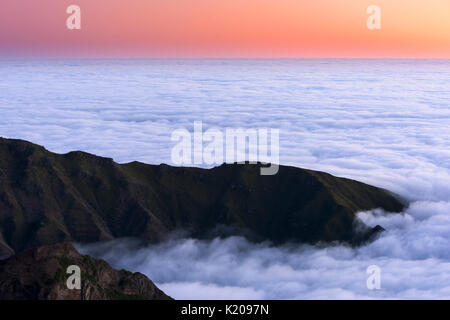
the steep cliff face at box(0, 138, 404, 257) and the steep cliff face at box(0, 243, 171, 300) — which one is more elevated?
the steep cliff face at box(0, 138, 404, 257)

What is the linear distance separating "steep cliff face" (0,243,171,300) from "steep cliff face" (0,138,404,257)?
146ft

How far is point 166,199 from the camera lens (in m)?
121

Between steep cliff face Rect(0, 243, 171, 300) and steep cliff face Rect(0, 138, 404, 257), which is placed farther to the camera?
steep cliff face Rect(0, 138, 404, 257)

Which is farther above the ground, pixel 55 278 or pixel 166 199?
pixel 166 199

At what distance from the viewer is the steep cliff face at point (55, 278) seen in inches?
2398

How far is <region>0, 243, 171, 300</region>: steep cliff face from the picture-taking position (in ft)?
200

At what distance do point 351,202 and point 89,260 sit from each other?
224 feet

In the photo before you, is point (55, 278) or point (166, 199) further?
point (166, 199)

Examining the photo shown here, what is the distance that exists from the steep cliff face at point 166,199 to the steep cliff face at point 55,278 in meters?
44.4

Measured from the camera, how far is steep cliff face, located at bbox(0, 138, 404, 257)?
112 m

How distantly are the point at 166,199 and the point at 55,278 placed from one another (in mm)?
59937

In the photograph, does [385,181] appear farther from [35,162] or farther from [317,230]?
[35,162]

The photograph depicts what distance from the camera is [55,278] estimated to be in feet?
202

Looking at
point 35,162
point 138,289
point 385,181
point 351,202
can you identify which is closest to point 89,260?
point 138,289
